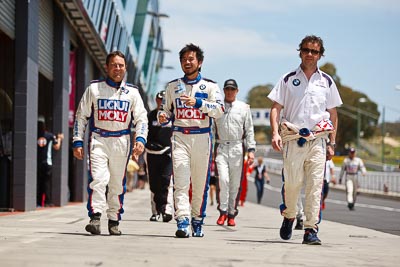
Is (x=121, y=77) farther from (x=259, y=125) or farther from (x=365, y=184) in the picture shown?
(x=259, y=125)

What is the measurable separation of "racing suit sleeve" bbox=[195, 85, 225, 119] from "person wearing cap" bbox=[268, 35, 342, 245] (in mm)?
641

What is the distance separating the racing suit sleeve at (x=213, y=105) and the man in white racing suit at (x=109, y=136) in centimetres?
75

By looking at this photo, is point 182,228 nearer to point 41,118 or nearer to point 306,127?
point 306,127

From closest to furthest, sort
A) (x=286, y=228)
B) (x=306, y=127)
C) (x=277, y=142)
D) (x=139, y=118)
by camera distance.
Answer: (x=277, y=142) → (x=306, y=127) → (x=286, y=228) → (x=139, y=118)

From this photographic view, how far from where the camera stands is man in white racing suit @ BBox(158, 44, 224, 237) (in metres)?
9.46

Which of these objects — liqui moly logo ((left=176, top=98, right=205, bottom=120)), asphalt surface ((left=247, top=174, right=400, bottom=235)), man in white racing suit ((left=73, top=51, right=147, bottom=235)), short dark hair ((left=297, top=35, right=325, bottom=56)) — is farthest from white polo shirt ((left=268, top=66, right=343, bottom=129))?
asphalt surface ((left=247, top=174, right=400, bottom=235))

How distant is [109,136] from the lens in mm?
9492

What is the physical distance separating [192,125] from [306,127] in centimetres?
128

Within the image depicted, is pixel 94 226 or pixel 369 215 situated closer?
pixel 94 226

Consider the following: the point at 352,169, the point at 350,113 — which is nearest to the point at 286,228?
the point at 352,169

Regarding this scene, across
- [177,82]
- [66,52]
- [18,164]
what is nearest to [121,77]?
[177,82]

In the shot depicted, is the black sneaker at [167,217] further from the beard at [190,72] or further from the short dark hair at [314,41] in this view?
the short dark hair at [314,41]

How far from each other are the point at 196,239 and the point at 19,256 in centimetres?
285

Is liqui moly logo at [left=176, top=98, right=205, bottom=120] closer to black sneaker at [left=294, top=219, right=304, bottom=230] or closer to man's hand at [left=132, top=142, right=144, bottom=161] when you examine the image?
man's hand at [left=132, top=142, right=144, bottom=161]
